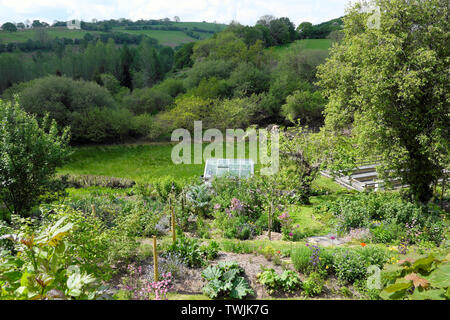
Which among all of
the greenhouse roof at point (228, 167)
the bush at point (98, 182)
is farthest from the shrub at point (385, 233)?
the bush at point (98, 182)


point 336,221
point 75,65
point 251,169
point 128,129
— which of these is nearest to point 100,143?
point 128,129

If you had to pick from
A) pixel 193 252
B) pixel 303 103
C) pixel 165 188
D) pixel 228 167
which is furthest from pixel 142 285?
pixel 303 103

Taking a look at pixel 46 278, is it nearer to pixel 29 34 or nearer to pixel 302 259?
pixel 302 259

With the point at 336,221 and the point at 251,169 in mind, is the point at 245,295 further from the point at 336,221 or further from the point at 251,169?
the point at 251,169

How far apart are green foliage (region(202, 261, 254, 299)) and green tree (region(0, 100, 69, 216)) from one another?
636cm

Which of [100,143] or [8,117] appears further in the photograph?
[100,143]

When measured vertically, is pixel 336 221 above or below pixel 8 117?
below

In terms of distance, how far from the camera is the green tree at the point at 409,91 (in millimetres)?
9688

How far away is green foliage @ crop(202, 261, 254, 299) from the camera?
17.5 feet

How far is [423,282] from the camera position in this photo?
170 cm

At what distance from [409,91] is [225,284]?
26.4 ft

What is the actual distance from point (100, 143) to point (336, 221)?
1970 centimetres
